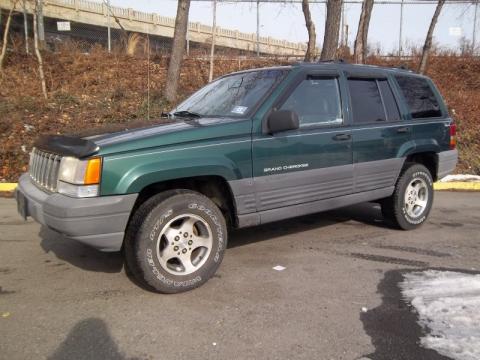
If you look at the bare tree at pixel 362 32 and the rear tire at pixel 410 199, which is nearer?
the rear tire at pixel 410 199

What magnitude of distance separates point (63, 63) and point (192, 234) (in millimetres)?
13936

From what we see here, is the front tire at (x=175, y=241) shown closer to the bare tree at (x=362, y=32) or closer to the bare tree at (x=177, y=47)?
the bare tree at (x=177, y=47)

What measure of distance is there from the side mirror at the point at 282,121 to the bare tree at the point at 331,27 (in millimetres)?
8301

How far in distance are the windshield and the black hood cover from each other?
1326 millimetres

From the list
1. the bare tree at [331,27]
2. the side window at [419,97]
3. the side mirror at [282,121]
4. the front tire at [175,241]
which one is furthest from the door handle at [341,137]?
the bare tree at [331,27]

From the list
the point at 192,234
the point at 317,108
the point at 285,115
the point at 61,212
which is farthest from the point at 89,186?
the point at 317,108

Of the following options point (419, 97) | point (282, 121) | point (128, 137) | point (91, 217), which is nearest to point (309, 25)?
point (419, 97)

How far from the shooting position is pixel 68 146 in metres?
3.61

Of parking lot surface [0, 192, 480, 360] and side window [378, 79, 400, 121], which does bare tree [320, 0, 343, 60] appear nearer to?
side window [378, 79, 400, 121]

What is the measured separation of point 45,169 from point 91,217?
81 centimetres

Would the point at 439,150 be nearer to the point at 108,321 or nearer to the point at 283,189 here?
the point at 283,189

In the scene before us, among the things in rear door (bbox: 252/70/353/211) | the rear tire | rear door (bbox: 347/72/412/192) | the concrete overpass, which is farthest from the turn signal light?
the concrete overpass

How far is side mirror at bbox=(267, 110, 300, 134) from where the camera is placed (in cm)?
406

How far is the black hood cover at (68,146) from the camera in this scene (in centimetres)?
341
